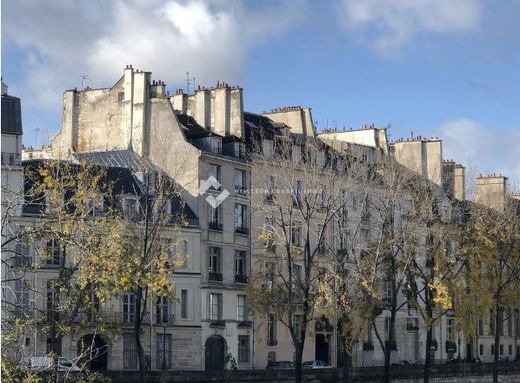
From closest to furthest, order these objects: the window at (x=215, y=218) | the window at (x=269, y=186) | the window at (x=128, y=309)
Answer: the window at (x=128, y=309), the window at (x=269, y=186), the window at (x=215, y=218)

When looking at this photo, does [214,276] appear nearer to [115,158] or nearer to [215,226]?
[215,226]

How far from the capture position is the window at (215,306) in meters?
56.4

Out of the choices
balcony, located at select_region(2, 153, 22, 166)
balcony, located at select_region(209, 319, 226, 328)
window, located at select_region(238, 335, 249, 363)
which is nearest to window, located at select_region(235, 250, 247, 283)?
balcony, located at select_region(209, 319, 226, 328)

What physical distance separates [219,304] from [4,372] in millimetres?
40376

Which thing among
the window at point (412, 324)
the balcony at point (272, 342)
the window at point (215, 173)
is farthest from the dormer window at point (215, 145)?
the window at point (412, 324)

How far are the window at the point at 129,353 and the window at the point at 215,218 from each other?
303 inches

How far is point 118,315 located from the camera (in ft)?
167

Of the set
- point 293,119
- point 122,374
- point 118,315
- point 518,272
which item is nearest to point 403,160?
point 293,119

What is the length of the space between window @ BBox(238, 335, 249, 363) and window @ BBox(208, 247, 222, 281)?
3817 millimetres

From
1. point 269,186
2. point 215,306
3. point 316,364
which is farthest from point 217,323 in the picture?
point 269,186

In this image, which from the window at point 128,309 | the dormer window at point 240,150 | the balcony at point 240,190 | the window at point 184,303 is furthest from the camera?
the dormer window at point 240,150

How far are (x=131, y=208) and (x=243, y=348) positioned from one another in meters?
12.7

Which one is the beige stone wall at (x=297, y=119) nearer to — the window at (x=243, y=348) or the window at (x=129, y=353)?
the window at (x=243, y=348)

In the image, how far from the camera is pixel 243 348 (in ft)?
191
